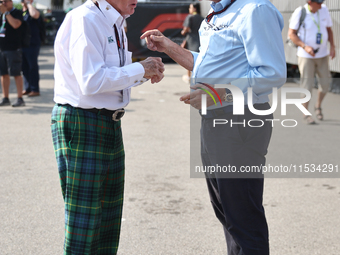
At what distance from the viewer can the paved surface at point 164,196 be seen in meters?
3.50

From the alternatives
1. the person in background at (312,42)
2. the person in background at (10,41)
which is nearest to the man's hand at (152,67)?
the person in background at (312,42)

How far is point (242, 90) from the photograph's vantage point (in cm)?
229

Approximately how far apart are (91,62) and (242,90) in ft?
2.55

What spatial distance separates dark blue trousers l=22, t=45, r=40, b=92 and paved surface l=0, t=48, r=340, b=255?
2221 millimetres

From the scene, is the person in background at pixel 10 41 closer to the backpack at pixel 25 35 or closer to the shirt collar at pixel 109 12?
the backpack at pixel 25 35

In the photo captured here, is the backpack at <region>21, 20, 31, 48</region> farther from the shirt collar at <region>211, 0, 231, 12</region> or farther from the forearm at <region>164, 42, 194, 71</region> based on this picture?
the shirt collar at <region>211, 0, 231, 12</region>

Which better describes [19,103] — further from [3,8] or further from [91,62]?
[91,62]

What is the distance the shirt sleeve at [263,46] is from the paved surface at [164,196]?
165cm

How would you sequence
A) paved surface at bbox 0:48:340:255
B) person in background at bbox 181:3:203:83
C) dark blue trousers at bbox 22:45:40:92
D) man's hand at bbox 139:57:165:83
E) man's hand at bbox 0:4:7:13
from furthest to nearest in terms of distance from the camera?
person in background at bbox 181:3:203:83 → dark blue trousers at bbox 22:45:40:92 → man's hand at bbox 0:4:7:13 → paved surface at bbox 0:48:340:255 → man's hand at bbox 139:57:165:83

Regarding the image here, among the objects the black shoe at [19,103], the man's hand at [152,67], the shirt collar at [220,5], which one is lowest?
the black shoe at [19,103]

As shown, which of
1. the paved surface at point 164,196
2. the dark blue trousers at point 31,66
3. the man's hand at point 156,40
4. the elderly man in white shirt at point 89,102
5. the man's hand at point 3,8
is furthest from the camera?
the dark blue trousers at point 31,66

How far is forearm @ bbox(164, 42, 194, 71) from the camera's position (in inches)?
105

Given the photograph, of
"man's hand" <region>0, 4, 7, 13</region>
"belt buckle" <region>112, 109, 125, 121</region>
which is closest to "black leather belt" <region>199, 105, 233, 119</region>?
"belt buckle" <region>112, 109, 125, 121</region>

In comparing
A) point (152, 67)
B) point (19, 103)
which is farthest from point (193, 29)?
point (152, 67)
